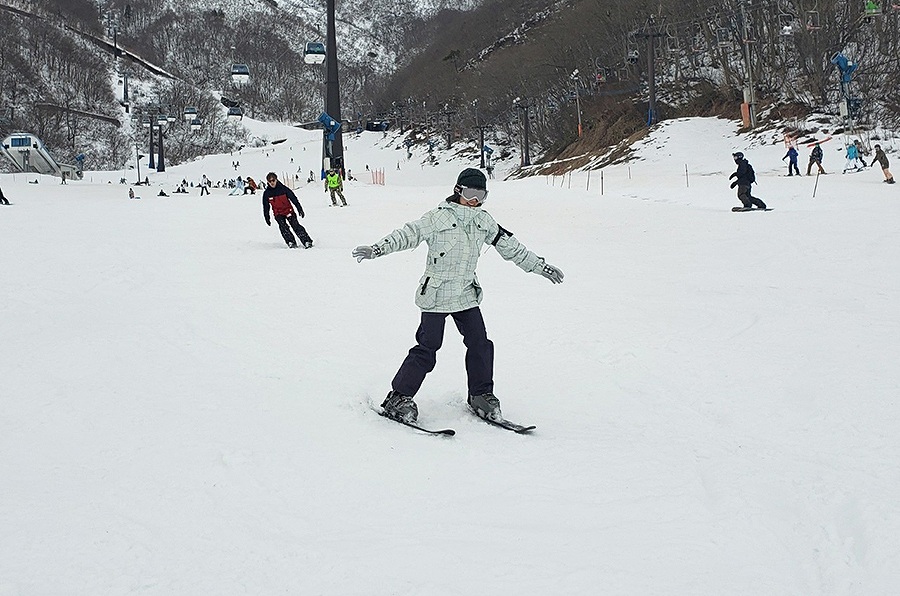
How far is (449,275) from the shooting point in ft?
14.8

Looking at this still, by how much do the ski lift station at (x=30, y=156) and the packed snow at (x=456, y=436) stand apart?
5267cm

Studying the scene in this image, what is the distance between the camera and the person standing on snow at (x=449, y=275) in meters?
4.51

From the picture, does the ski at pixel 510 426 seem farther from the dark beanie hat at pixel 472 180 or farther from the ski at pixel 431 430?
the dark beanie hat at pixel 472 180

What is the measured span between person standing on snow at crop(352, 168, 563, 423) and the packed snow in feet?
0.79

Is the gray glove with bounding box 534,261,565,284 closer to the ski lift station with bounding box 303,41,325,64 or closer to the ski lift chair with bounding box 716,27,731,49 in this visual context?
the ski lift station with bounding box 303,41,325,64

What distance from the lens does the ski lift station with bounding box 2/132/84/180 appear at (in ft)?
179

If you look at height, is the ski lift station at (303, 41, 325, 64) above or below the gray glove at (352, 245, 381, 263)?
above

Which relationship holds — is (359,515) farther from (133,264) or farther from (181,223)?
(181,223)

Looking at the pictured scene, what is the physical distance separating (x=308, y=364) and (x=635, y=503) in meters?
3.24

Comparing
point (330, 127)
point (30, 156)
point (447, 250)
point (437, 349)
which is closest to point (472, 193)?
point (447, 250)

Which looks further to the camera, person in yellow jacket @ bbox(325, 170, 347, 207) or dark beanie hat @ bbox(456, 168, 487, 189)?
person in yellow jacket @ bbox(325, 170, 347, 207)

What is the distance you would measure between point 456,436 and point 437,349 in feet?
1.86

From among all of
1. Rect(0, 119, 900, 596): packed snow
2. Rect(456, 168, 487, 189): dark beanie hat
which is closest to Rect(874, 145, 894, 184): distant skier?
Rect(0, 119, 900, 596): packed snow

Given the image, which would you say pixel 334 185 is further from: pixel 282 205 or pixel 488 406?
pixel 488 406
